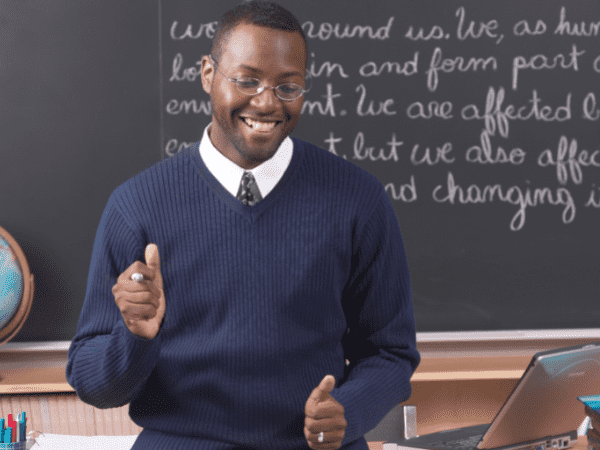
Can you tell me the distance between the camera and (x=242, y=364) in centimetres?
87

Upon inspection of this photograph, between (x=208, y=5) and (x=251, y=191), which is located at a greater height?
(x=208, y=5)

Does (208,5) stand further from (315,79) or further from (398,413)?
(398,413)

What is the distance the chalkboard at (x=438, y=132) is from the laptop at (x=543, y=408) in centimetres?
89

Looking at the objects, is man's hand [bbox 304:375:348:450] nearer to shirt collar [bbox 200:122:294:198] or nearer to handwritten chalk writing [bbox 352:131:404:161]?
shirt collar [bbox 200:122:294:198]

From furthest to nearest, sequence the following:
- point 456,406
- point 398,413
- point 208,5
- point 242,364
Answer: point 456,406 < point 208,5 < point 398,413 < point 242,364

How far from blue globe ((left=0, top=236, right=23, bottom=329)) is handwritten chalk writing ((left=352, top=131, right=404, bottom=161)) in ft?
3.71

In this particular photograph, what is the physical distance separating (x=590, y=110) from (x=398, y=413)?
4.00 feet

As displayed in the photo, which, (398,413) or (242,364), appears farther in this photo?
(398,413)

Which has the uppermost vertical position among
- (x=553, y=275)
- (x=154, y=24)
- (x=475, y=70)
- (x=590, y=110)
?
(x=154, y=24)

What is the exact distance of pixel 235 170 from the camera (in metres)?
0.95

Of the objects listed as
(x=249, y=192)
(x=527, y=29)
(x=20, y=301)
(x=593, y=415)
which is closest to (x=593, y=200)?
(x=527, y=29)

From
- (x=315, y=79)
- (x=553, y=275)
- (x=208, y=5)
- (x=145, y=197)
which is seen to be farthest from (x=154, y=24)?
(x=553, y=275)

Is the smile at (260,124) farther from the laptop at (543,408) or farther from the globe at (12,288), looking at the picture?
the globe at (12,288)

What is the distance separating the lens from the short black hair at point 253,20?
87 cm
